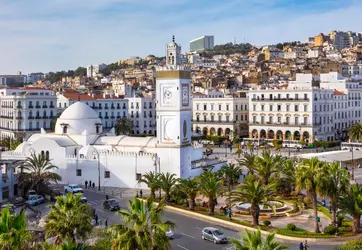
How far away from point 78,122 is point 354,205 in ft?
109

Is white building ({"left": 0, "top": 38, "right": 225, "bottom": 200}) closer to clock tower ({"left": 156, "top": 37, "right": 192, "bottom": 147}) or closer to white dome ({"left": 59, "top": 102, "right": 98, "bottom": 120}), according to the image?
clock tower ({"left": 156, "top": 37, "right": 192, "bottom": 147})

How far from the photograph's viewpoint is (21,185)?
4312cm

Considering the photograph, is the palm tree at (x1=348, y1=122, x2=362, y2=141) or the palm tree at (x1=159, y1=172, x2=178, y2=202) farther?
the palm tree at (x1=348, y1=122, x2=362, y2=141)

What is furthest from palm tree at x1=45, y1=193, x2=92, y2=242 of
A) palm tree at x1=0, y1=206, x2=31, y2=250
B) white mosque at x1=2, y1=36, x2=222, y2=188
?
white mosque at x1=2, y1=36, x2=222, y2=188

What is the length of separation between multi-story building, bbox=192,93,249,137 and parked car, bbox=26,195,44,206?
165 ft

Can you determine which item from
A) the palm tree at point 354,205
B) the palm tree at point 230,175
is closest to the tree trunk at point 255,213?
the palm tree at point 354,205

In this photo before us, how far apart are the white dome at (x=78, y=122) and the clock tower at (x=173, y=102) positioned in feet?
33.5

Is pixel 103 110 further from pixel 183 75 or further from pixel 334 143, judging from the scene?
pixel 183 75

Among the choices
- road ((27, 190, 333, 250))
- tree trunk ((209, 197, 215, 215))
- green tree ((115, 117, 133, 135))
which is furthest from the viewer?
green tree ((115, 117, 133, 135))

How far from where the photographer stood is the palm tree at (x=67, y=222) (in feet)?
77.0

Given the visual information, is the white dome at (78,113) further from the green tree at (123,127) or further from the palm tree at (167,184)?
the green tree at (123,127)

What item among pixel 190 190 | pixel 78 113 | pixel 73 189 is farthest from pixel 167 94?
pixel 190 190

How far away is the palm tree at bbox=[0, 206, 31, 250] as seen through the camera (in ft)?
63.1

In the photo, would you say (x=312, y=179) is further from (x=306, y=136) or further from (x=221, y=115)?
(x=221, y=115)
